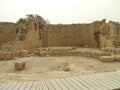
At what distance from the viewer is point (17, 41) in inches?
659

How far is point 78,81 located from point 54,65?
6004 mm

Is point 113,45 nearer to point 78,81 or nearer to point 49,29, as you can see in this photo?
point 49,29

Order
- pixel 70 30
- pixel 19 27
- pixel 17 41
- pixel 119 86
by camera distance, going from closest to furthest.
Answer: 1. pixel 119 86
2. pixel 17 41
3. pixel 19 27
4. pixel 70 30

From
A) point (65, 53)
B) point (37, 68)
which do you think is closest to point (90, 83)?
point (37, 68)

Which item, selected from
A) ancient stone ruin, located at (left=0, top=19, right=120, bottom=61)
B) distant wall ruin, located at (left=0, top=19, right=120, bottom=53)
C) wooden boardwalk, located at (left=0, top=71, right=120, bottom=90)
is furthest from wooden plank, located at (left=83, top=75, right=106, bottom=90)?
distant wall ruin, located at (left=0, top=19, right=120, bottom=53)

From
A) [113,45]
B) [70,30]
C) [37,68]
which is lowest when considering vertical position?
[37,68]

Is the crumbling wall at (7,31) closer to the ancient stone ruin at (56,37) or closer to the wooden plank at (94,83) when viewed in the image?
the ancient stone ruin at (56,37)

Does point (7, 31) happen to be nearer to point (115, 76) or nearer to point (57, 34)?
point (57, 34)

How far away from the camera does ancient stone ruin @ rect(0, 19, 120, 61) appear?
629 inches

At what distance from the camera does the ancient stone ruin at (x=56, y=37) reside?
52.4 feet

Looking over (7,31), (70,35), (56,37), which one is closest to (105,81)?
(56,37)

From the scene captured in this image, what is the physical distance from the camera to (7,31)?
64.8 ft

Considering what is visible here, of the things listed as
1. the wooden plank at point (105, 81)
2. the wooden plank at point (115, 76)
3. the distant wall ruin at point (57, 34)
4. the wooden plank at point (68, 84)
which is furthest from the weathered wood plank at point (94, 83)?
the distant wall ruin at point (57, 34)

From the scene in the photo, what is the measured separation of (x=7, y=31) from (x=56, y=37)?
4.82 meters
